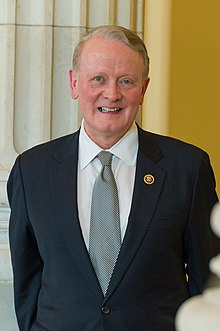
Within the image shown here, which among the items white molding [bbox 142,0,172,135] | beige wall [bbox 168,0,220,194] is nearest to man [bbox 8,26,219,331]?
white molding [bbox 142,0,172,135]

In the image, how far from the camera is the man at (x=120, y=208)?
2141 mm

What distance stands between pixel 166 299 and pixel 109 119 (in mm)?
532

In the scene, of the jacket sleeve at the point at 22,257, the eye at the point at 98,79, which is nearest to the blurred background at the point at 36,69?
the jacket sleeve at the point at 22,257

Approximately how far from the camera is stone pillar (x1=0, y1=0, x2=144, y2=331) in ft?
9.34

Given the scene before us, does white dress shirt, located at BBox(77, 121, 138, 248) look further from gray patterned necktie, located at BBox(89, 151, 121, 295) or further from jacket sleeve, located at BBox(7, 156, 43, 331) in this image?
jacket sleeve, located at BBox(7, 156, 43, 331)

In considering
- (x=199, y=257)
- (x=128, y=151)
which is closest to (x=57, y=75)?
(x=128, y=151)

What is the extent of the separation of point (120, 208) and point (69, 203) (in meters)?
0.15

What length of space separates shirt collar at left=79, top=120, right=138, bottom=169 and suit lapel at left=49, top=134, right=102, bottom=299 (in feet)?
0.08

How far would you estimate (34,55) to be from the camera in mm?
2854

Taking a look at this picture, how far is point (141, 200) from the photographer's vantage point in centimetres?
221

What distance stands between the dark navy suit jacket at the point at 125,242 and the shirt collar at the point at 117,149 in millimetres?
22

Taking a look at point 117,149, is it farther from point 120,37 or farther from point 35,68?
point 35,68

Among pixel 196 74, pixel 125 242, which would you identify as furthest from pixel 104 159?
pixel 196 74

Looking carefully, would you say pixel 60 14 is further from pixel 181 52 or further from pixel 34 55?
pixel 181 52
